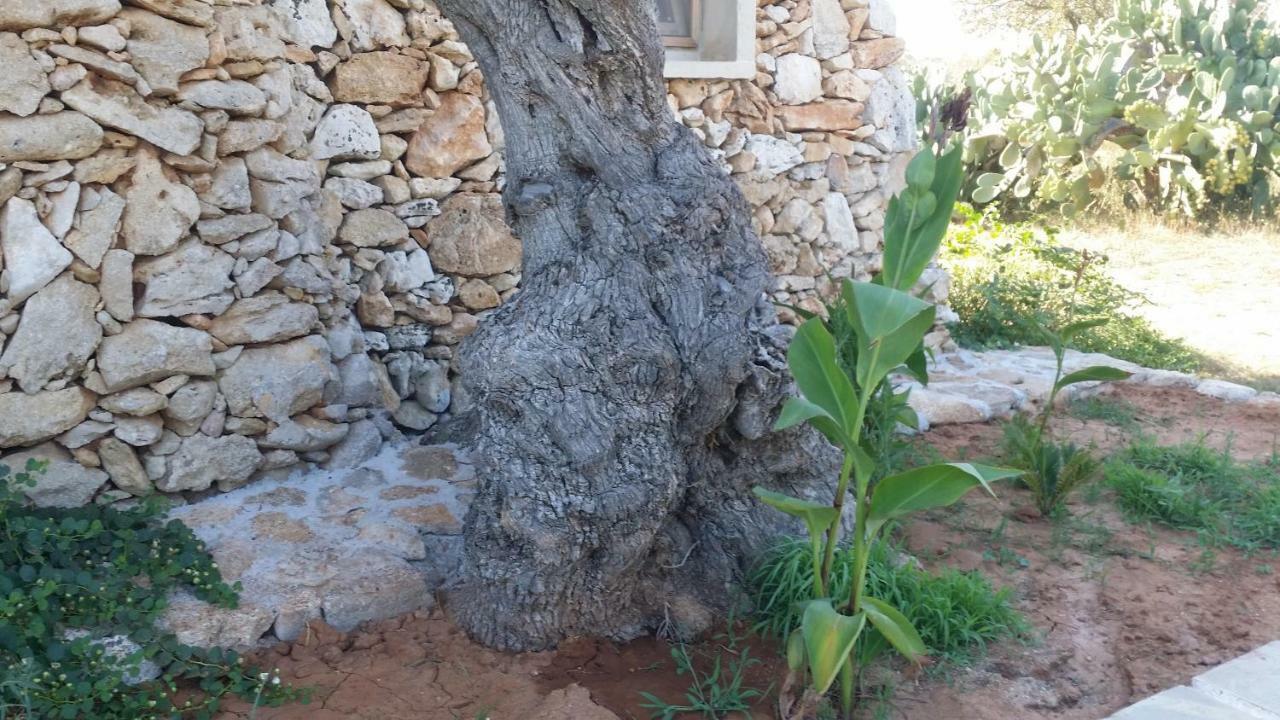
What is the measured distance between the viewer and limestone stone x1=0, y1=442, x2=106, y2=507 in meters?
3.18

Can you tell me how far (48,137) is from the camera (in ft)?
10.1

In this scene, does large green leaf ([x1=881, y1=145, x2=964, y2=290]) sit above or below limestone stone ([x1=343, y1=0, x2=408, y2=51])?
below

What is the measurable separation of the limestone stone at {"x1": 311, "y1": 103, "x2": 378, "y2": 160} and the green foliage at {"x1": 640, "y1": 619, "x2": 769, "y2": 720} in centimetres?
227

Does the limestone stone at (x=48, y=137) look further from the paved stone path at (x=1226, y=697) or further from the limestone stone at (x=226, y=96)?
the paved stone path at (x=1226, y=697)

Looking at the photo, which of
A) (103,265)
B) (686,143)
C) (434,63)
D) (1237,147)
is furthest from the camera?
(1237,147)

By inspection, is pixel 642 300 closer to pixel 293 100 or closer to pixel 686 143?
pixel 686 143

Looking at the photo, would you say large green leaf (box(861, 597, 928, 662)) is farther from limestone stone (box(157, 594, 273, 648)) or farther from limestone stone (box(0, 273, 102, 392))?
limestone stone (box(0, 273, 102, 392))

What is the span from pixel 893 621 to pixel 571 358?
1.03 metres

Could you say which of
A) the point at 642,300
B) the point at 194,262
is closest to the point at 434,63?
the point at 194,262

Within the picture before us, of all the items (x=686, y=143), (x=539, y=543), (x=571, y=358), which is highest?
(x=686, y=143)

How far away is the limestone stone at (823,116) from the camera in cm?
538

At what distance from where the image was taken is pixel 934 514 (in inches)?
148

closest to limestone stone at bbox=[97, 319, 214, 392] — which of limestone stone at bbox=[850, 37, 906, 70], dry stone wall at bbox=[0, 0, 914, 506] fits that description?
dry stone wall at bbox=[0, 0, 914, 506]

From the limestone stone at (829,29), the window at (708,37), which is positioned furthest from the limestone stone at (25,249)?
the limestone stone at (829,29)
